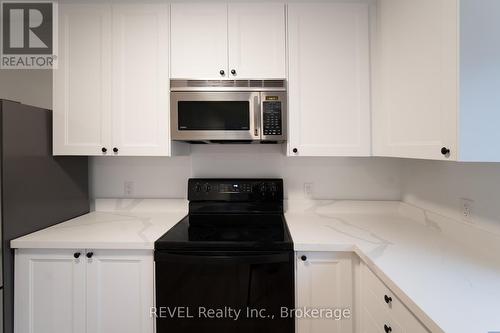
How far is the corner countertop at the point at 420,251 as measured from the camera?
75cm

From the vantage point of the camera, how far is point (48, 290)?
138 cm

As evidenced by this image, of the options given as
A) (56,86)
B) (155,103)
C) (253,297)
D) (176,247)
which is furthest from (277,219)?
(56,86)

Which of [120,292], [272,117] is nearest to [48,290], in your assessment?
[120,292]

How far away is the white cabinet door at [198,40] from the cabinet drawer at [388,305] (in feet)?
4.57

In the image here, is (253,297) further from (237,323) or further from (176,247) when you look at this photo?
(176,247)

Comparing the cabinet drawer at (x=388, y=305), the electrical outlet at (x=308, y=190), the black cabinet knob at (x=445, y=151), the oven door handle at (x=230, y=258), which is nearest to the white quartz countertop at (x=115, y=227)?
the oven door handle at (x=230, y=258)

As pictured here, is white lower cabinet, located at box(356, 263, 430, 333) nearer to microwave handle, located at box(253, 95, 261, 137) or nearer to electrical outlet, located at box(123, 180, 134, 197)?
microwave handle, located at box(253, 95, 261, 137)

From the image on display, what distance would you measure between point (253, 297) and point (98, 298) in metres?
0.84

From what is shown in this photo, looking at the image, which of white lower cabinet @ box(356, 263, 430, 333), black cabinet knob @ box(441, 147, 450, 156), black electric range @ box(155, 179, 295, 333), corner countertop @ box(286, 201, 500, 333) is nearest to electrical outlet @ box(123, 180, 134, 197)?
black electric range @ box(155, 179, 295, 333)

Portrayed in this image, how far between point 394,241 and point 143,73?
70.1 inches

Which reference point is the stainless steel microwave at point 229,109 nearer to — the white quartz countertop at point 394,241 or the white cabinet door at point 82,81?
the white cabinet door at point 82,81

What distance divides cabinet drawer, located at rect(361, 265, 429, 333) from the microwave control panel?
894mm

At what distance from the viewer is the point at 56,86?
1.65m

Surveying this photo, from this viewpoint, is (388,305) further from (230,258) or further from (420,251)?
(230,258)
